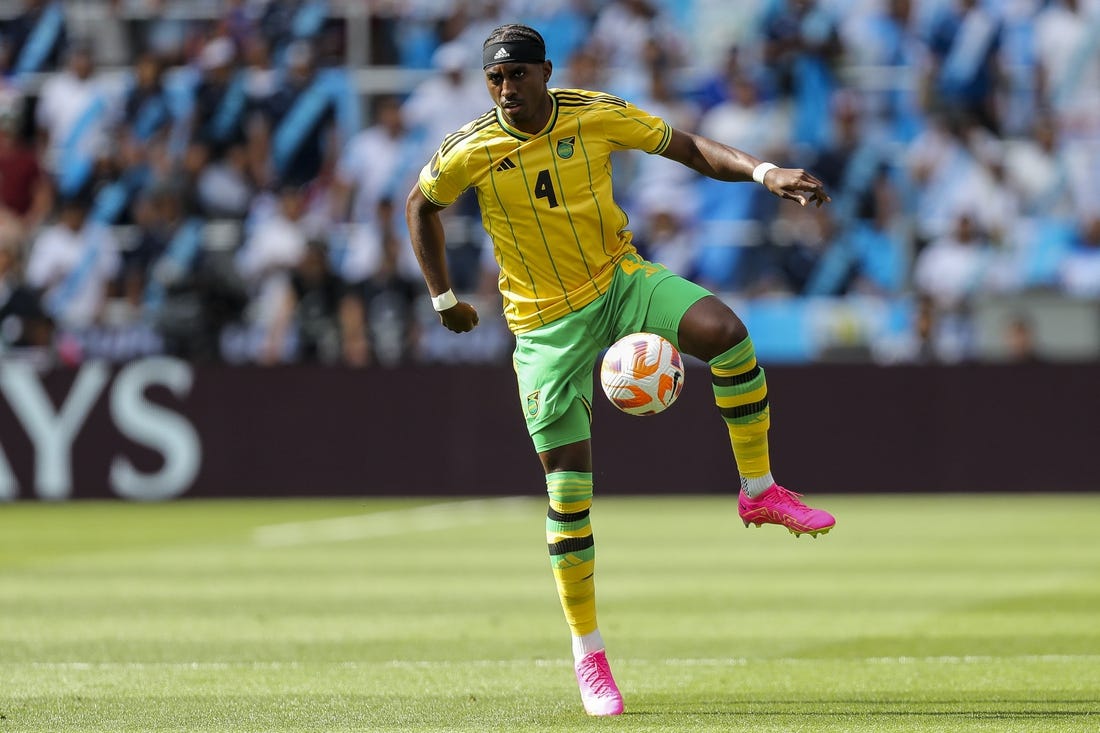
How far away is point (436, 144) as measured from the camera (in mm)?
22297

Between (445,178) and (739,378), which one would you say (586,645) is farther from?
(445,178)

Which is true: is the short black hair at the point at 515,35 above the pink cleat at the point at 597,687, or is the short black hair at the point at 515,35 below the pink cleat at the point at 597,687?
above

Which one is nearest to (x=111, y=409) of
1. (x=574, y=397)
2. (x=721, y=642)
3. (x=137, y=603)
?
(x=137, y=603)

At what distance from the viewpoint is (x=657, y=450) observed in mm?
20828

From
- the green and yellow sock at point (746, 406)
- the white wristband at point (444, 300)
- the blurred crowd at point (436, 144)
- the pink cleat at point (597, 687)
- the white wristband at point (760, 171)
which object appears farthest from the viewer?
the blurred crowd at point (436, 144)

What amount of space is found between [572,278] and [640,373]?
0.54 m

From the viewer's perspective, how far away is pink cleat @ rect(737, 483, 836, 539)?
7.97 m

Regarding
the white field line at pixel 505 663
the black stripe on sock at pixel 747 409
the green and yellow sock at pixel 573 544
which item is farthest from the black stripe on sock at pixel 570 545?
the white field line at pixel 505 663

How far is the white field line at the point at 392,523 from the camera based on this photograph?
56.5 ft

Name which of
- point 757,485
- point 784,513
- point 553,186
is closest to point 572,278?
point 553,186

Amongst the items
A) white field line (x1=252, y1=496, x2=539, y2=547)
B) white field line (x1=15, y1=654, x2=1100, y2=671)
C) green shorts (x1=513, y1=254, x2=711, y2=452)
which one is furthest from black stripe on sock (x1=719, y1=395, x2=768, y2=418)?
white field line (x1=252, y1=496, x2=539, y2=547)

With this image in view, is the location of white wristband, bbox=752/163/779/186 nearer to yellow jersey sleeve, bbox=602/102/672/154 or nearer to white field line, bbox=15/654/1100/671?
yellow jersey sleeve, bbox=602/102/672/154

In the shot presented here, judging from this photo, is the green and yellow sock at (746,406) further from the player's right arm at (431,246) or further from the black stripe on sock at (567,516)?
the player's right arm at (431,246)

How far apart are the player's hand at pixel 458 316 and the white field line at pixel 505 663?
1.83m
